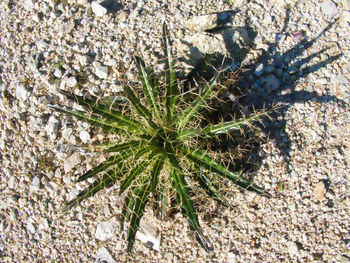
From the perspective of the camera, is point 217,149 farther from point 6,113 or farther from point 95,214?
point 6,113

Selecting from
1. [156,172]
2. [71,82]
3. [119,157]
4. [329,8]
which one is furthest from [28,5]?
[329,8]

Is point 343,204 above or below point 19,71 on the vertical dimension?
below

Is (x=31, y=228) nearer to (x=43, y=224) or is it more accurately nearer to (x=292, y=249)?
(x=43, y=224)

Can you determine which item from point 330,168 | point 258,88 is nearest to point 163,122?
point 258,88

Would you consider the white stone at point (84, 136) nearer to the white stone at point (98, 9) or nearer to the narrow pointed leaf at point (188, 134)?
the narrow pointed leaf at point (188, 134)

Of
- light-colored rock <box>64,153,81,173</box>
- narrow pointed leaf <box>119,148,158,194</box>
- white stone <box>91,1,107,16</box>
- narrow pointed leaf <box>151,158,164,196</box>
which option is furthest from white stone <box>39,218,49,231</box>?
white stone <box>91,1,107,16</box>

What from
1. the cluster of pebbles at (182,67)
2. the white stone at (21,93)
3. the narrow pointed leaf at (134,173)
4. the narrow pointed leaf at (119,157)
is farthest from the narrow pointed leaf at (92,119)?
the white stone at (21,93)

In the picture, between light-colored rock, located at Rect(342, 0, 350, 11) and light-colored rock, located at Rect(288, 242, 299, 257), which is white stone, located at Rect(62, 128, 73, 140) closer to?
light-colored rock, located at Rect(288, 242, 299, 257)
